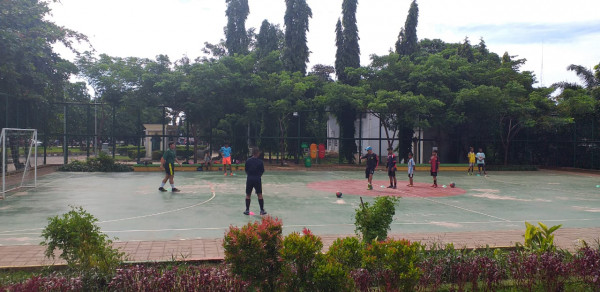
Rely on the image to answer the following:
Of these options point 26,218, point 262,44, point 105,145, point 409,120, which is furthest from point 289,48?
point 26,218

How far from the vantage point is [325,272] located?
173 inches

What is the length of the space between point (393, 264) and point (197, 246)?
3864mm

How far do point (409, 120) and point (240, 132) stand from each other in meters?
12.6

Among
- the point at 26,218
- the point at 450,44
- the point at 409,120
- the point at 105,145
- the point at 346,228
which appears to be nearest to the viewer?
the point at 346,228

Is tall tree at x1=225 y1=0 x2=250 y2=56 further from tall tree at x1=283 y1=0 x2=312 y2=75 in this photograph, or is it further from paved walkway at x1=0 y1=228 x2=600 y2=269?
paved walkway at x1=0 y1=228 x2=600 y2=269

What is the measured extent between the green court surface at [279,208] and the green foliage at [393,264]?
3860 millimetres

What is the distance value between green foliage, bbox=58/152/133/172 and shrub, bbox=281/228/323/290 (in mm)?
23472

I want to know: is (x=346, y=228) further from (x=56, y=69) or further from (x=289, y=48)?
(x=289, y=48)

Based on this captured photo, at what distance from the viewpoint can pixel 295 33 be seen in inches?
1506

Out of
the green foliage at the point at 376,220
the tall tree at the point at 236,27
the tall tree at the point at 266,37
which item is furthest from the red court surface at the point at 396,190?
the tall tree at the point at 266,37

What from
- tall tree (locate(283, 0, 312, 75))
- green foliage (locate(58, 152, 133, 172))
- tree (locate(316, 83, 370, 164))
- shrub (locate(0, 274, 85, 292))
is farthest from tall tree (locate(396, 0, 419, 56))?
shrub (locate(0, 274, 85, 292))

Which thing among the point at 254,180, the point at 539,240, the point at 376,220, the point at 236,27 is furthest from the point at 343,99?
the point at 376,220

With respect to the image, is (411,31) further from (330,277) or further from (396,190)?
(330,277)

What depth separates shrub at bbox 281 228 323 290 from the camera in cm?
455
